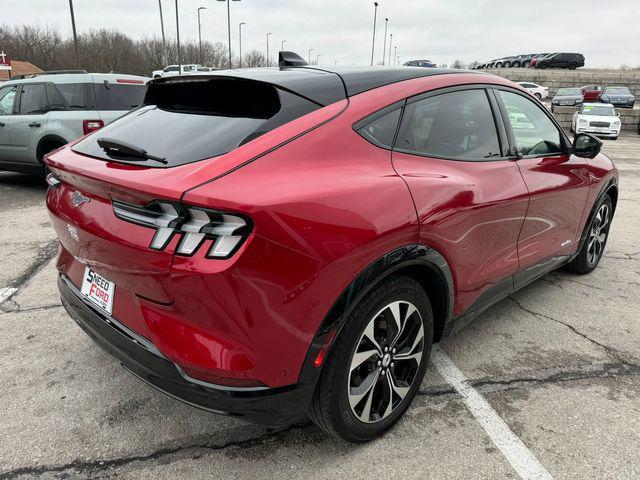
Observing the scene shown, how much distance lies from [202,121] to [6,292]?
2889mm

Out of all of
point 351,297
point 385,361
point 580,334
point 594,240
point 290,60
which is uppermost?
point 290,60

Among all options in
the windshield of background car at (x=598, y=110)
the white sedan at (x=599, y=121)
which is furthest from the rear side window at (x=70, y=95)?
the windshield of background car at (x=598, y=110)

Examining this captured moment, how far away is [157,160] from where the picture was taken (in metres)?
1.85

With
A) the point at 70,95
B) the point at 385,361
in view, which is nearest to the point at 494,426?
the point at 385,361

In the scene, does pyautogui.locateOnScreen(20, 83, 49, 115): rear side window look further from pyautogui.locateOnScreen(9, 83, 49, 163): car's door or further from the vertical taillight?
the vertical taillight

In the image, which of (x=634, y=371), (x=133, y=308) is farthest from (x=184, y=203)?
(x=634, y=371)

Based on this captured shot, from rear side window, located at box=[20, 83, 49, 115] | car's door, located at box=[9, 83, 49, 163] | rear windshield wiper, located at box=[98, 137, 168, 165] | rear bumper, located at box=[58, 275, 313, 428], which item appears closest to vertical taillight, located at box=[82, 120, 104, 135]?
car's door, located at box=[9, 83, 49, 163]

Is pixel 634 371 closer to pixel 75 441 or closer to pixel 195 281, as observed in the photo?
pixel 195 281

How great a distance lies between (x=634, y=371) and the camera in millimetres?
2891

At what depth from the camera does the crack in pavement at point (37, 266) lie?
3.99 metres

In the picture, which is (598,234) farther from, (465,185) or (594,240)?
(465,185)

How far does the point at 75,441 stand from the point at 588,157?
3.86 metres

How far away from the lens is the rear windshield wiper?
1.89 metres

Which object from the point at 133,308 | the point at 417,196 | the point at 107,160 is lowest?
the point at 133,308
